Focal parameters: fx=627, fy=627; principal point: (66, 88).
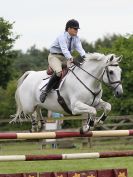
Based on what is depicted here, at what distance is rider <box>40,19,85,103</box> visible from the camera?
9.71m

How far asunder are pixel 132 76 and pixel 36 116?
1194 cm

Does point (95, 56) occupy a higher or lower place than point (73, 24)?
lower

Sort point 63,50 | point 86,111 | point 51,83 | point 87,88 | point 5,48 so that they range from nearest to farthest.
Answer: point 86,111
point 87,88
point 63,50
point 51,83
point 5,48

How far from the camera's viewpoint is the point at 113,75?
917 centimetres

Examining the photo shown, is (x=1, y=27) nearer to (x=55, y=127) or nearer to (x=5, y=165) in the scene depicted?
(x=55, y=127)

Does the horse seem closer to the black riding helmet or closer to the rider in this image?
the rider

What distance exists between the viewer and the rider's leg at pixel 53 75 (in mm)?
9922

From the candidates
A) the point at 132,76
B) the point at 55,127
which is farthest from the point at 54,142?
the point at 132,76

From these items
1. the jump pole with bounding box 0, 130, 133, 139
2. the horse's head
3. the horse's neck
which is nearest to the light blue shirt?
the horse's neck

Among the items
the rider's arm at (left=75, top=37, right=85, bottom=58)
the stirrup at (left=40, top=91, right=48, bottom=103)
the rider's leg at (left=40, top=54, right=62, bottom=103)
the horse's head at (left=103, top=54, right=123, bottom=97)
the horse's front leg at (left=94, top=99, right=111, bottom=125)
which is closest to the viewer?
the horse's head at (left=103, top=54, right=123, bottom=97)

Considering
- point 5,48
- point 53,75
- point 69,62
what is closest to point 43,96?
point 53,75

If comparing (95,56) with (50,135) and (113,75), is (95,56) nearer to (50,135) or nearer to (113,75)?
(113,75)

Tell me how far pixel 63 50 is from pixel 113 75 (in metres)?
0.98

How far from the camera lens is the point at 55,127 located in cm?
1895
